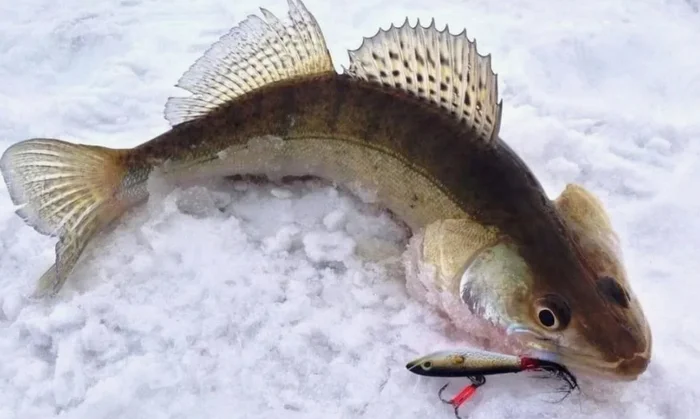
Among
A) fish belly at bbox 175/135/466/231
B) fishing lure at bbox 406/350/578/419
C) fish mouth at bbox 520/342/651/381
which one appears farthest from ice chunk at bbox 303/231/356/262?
fish mouth at bbox 520/342/651/381

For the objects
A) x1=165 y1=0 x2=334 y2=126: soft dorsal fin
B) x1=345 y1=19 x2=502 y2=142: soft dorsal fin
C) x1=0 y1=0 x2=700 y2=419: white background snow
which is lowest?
x1=0 y1=0 x2=700 y2=419: white background snow

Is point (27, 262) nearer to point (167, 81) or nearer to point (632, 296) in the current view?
point (167, 81)

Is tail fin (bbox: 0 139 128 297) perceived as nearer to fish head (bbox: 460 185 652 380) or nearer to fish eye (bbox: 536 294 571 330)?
fish head (bbox: 460 185 652 380)

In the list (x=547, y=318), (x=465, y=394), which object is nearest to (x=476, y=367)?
(x=465, y=394)

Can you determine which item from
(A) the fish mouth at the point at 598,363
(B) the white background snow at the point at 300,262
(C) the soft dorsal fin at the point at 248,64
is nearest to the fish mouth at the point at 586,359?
(A) the fish mouth at the point at 598,363

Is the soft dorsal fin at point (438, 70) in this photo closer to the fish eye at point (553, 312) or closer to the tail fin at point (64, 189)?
the fish eye at point (553, 312)

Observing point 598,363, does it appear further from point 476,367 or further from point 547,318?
point 476,367

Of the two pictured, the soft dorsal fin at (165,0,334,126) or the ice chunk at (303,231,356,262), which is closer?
the ice chunk at (303,231,356,262)
